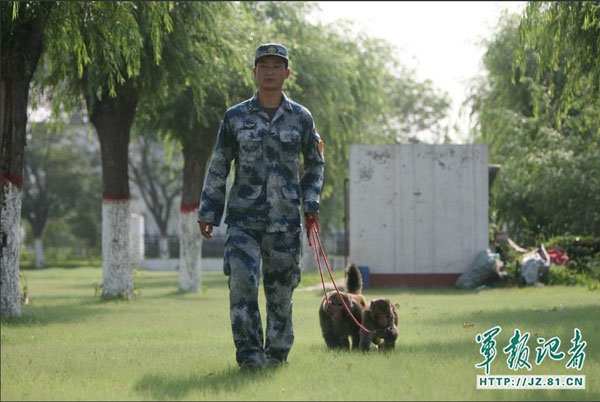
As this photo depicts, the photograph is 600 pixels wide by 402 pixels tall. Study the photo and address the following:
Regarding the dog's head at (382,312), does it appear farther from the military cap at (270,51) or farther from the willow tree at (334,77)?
the willow tree at (334,77)

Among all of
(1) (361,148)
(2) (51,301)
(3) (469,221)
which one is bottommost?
(2) (51,301)

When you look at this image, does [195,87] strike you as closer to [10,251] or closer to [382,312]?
[10,251]

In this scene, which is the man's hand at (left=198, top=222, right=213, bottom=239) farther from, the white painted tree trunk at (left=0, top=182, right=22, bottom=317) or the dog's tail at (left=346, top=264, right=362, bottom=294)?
the white painted tree trunk at (left=0, top=182, right=22, bottom=317)

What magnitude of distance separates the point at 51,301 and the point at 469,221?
10601 mm

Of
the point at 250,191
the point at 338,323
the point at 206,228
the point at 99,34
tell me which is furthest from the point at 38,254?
the point at 250,191

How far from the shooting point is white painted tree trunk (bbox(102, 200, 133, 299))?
812 inches

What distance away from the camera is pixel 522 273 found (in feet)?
77.7

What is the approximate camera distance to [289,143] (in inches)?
326

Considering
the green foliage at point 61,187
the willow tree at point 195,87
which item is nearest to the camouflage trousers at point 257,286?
the willow tree at point 195,87

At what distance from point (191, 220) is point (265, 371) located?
17.5 m

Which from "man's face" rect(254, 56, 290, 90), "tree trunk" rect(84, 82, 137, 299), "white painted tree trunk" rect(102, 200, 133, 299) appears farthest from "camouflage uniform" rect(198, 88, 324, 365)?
"white painted tree trunk" rect(102, 200, 133, 299)

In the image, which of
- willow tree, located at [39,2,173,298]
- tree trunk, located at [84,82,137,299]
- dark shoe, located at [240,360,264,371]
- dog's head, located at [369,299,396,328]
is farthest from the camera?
tree trunk, located at [84,82,137,299]

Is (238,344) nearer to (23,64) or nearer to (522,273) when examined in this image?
(23,64)

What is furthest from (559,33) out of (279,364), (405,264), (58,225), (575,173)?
(58,225)
